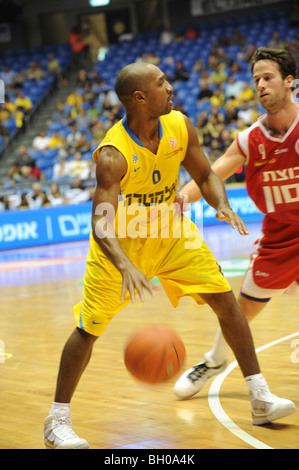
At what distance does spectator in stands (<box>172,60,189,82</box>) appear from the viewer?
20859 mm

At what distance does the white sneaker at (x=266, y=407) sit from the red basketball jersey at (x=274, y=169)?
1.08 metres

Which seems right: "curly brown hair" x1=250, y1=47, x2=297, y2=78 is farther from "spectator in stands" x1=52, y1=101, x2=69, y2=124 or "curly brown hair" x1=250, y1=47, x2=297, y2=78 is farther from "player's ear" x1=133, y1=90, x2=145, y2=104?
"spectator in stands" x1=52, y1=101, x2=69, y2=124

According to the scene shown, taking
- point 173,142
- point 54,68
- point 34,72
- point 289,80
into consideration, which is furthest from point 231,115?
point 173,142

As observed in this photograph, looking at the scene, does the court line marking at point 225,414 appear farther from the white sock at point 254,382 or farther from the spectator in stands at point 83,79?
the spectator in stands at point 83,79

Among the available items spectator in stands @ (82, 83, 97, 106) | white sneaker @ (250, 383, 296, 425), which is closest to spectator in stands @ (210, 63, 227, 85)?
spectator in stands @ (82, 83, 97, 106)

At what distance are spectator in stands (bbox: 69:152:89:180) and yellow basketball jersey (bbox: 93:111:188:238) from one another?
14026mm

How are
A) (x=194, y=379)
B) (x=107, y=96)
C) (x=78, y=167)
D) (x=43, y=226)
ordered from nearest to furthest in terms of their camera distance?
1. (x=194, y=379)
2. (x=43, y=226)
3. (x=78, y=167)
4. (x=107, y=96)

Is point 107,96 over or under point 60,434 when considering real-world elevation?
under

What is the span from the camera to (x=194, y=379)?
14.6 ft

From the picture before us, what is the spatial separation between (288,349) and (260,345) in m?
0.27

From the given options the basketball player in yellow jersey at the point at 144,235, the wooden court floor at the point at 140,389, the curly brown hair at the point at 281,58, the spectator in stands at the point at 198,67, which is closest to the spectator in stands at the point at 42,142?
the spectator in stands at the point at 198,67

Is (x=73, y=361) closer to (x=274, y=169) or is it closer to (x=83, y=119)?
(x=274, y=169)

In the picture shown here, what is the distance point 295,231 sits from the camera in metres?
4.30

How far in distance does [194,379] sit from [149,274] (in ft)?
3.11
